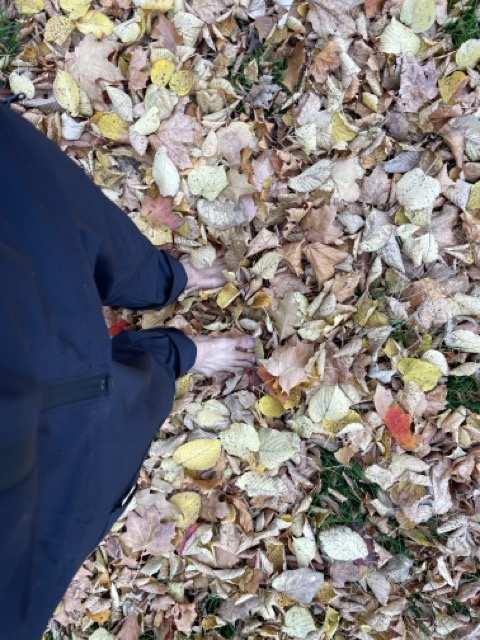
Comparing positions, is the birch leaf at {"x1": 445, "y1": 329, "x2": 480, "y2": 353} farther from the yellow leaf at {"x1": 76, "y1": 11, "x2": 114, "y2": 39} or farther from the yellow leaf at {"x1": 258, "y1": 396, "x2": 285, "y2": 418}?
the yellow leaf at {"x1": 76, "y1": 11, "x2": 114, "y2": 39}

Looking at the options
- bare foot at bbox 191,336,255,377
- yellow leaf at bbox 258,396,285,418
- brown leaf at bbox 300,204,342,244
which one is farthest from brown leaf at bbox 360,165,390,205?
yellow leaf at bbox 258,396,285,418

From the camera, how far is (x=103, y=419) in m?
1.00

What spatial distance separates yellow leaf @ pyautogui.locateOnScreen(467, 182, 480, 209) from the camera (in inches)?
63.9

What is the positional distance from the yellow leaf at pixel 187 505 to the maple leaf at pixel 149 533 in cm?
4

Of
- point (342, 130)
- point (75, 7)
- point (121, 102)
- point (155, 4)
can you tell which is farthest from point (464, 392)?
point (75, 7)

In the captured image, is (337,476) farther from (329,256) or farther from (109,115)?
(109,115)

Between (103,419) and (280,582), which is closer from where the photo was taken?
(103,419)

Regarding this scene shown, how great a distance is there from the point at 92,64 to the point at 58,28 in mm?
160

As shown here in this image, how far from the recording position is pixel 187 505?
174cm

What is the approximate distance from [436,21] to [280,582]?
1759 mm

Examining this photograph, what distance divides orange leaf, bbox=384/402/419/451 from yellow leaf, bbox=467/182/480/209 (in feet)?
2.07

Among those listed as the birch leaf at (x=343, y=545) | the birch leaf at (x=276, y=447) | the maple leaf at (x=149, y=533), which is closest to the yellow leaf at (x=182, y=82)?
the birch leaf at (x=276, y=447)

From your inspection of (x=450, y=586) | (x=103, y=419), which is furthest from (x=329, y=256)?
(x=450, y=586)

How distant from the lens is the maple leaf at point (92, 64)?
1700 millimetres
